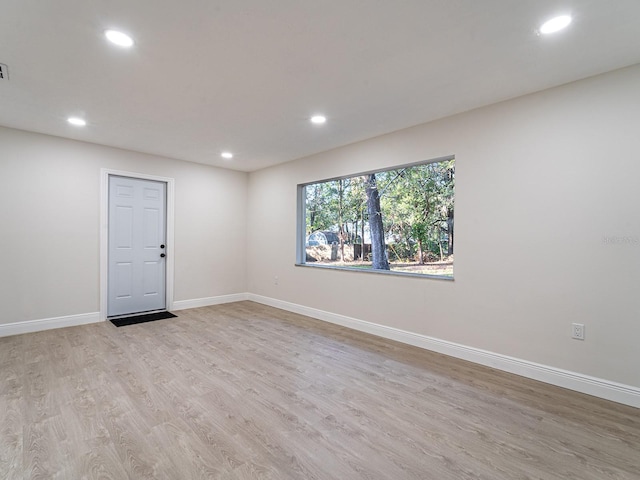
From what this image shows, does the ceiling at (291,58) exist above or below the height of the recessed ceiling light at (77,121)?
below

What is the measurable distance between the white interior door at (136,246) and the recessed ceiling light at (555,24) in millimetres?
5114

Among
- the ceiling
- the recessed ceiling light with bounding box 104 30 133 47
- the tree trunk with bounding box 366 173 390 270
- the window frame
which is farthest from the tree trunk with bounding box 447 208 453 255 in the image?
the recessed ceiling light with bounding box 104 30 133 47

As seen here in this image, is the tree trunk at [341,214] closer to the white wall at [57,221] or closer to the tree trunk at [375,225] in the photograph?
the tree trunk at [375,225]

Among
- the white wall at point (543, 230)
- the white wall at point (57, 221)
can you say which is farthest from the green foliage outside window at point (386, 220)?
the white wall at point (57, 221)

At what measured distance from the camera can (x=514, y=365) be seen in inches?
114

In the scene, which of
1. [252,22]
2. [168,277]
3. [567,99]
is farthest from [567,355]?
[168,277]

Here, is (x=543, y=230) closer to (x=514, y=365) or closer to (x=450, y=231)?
(x=450, y=231)

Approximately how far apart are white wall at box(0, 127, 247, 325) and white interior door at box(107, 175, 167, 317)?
0.68ft

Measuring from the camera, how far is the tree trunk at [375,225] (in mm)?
4309

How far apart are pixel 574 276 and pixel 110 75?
163 inches

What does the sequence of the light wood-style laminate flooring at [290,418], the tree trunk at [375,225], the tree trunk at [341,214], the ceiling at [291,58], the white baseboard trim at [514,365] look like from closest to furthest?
the light wood-style laminate flooring at [290,418], the ceiling at [291,58], the white baseboard trim at [514,365], the tree trunk at [375,225], the tree trunk at [341,214]

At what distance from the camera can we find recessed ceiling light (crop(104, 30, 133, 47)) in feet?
6.67

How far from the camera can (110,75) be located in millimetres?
2576

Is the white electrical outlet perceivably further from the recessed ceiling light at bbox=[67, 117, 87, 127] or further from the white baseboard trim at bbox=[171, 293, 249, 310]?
the recessed ceiling light at bbox=[67, 117, 87, 127]
